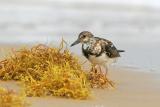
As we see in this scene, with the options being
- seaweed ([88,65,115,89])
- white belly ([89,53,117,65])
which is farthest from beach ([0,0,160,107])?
white belly ([89,53,117,65])

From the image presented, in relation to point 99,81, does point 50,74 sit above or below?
above

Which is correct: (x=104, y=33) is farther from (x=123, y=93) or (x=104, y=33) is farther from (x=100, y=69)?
(x=123, y=93)

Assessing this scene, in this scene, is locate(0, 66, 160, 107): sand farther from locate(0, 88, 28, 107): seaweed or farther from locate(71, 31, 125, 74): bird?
locate(71, 31, 125, 74): bird

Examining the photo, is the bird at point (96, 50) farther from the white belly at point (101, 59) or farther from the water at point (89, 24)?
the water at point (89, 24)

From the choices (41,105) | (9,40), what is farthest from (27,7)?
(41,105)

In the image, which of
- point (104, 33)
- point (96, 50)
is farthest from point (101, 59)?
point (104, 33)
